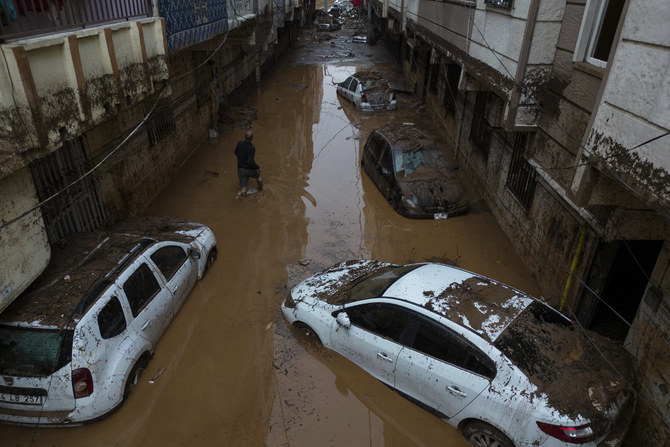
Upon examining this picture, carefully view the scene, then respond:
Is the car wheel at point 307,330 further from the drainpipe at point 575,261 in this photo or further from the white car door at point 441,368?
the drainpipe at point 575,261

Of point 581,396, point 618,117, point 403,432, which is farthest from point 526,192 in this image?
point 403,432

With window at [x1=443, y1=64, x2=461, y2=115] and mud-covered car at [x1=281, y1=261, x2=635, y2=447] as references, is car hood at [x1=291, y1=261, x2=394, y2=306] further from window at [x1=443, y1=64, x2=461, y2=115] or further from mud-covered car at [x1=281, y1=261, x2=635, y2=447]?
window at [x1=443, y1=64, x2=461, y2=115]

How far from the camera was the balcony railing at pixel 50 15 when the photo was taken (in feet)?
13.4

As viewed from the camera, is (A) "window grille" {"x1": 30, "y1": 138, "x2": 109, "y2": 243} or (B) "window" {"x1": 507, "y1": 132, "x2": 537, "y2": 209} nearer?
(A) "window grille" {"x1": 30, "y1": 138, "x2": 109, "y2": 243}

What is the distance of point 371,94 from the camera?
17781mm

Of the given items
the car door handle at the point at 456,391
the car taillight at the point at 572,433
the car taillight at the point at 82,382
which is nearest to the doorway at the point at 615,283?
the car taillight at the point at 572,433

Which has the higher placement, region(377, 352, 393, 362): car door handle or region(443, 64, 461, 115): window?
region(443, 64, 461, 115): window

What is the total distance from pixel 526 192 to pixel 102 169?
803 centimetres

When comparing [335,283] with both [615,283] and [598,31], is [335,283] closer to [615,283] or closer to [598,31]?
[615,283]

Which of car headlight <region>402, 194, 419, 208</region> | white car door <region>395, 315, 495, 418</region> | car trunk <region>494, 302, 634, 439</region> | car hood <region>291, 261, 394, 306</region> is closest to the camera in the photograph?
car trunk <region>494, 302, 634, 439</region>

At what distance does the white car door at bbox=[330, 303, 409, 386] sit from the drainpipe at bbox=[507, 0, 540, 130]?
4037 millimetres

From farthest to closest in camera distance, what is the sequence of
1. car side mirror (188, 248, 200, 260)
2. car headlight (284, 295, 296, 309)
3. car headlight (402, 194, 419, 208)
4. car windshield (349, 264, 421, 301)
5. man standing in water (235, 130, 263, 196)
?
man standing in water (235, 130, 263, 196)
car headlight (402, 194, 419, 208)
car side mirror (188, 248, 200, 260)
car headlight (284, 295, 296, 309)
car windshield (349, 264, 421, 301)

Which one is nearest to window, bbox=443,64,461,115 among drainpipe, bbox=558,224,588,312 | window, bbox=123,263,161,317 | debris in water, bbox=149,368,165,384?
drainpipe, bbox=558,224,588,312

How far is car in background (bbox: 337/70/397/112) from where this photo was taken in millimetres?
17766
